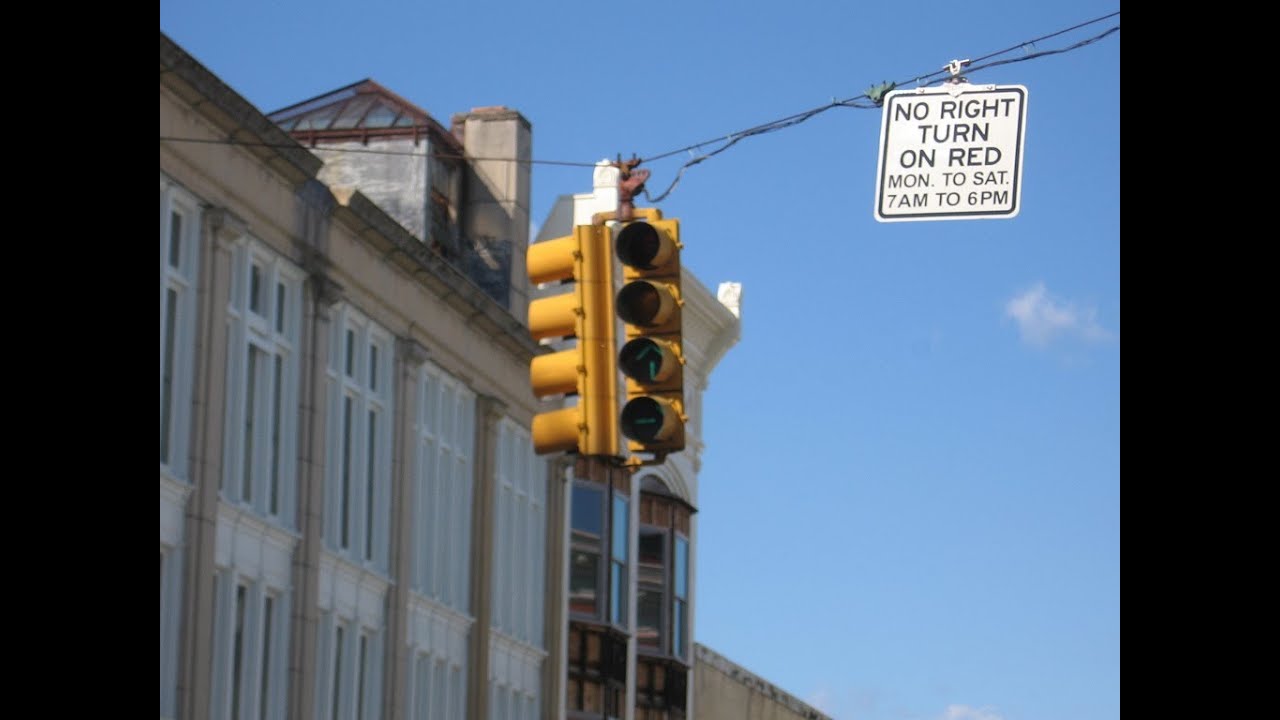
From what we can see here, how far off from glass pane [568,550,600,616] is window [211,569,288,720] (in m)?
10.4

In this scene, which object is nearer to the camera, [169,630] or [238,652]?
[169,630]

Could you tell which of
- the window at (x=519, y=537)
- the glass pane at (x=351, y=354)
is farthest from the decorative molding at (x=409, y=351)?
the window at (x=519, y=537)

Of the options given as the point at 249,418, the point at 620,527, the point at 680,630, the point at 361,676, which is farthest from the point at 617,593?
the point at 249,418

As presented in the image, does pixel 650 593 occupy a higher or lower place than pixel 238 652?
higher

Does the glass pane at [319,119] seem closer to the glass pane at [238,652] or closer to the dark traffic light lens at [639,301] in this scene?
the glass pane at [238,652]

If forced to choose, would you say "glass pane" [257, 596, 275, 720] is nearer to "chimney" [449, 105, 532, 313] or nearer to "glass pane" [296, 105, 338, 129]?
"chimney" [449, 105, 532, 313]

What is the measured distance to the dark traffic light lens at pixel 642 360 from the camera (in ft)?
41.3

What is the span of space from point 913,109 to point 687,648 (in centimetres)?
2821

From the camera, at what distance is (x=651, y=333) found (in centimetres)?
1271

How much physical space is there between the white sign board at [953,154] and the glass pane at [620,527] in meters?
25.1

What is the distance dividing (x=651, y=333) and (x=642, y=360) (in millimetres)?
173

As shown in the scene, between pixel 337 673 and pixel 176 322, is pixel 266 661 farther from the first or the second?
pixel 176 322
